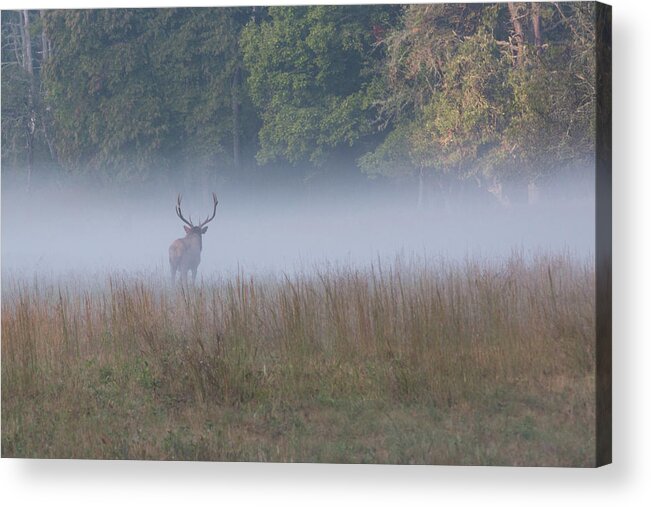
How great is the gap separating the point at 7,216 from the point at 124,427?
1977mm

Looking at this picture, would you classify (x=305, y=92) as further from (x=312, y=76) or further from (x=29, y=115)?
(x=29, y=115)

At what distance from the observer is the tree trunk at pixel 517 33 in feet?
38.9

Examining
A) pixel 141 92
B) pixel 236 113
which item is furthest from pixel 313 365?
pixel 141 92

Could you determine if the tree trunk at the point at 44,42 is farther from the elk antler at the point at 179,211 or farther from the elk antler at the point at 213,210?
the elk antler at the point at 213,210

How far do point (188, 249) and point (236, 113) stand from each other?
3.82 feet

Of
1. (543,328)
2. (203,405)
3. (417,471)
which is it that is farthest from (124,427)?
(543,328)

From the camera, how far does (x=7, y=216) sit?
1255 centimetres

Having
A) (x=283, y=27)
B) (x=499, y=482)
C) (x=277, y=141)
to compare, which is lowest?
(x=499, y=482)

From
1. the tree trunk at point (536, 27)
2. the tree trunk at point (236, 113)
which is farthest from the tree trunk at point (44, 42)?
the tree trunk at point (536, 27)

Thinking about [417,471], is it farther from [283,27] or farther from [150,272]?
[283,27]

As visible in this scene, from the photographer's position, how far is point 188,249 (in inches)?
480

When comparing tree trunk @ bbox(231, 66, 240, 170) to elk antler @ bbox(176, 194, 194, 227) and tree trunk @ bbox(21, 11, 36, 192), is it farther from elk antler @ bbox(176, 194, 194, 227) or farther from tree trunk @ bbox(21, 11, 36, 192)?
tree trunk @ bbox(21, 11, 36, 192)

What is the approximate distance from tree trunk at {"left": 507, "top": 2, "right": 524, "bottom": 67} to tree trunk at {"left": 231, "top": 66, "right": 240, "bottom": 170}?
2216mm

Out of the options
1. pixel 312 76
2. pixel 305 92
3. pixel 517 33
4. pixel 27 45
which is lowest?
pixel 305 92
